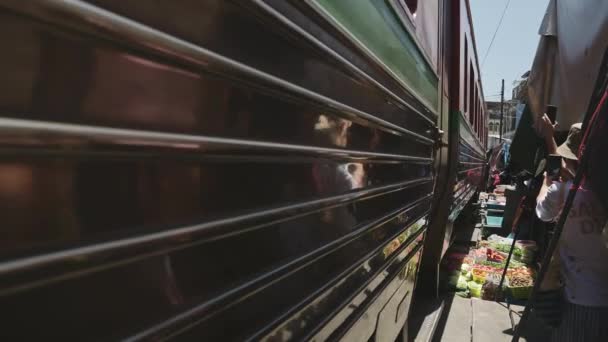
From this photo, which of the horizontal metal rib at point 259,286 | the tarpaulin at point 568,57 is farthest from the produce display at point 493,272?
the horizontal metal rib at point 259,286

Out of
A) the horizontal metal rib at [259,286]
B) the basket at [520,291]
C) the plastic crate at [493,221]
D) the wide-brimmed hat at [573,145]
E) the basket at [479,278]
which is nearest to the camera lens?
the horizontal metal rib at [259,286]

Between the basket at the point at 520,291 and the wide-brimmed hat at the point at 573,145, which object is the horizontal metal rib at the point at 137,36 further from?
the basket at the point at 520,291

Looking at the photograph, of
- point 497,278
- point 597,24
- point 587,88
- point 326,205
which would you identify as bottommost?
point 497,278

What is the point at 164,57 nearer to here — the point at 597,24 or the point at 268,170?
the point at 268,170

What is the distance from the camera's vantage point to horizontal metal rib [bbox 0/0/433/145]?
0.44 metres

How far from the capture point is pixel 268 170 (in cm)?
85

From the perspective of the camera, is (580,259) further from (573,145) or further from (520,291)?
(520,291)

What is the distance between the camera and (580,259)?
246 centimetres

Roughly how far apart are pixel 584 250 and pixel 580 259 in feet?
0.20

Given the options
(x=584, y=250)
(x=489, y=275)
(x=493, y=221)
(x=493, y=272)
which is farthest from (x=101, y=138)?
(x=493, y=221)

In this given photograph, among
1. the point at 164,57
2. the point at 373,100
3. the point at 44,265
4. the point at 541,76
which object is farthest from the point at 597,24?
the point at 44,265

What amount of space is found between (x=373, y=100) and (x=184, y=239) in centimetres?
99

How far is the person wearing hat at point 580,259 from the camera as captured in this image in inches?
94.0

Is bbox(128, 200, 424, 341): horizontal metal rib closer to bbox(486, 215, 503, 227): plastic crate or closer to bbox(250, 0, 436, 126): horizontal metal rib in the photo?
bbox(250, 0, 436, 126): horizontal metal rib
